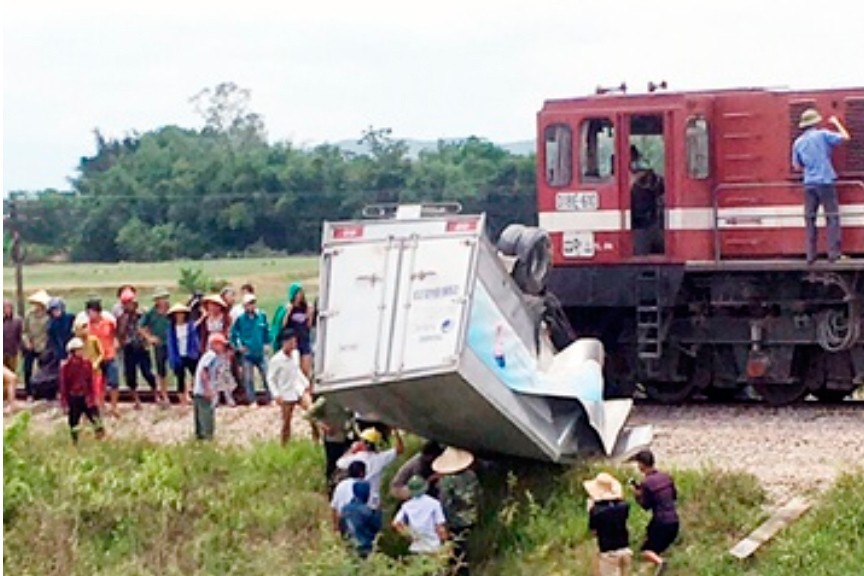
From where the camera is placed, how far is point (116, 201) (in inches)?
1727

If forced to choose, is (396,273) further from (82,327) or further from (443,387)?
(82,327)

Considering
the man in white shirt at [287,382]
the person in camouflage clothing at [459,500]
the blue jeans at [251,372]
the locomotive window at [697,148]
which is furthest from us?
the blue jeans at [251,372]

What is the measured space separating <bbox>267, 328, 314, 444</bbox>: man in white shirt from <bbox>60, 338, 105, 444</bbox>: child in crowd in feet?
5.62

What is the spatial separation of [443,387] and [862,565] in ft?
11.0

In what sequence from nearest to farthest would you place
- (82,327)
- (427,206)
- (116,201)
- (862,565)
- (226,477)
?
1. (862,565)
2. (427,206)
3. (226,477)
4. (82,327)
5. (116,201)

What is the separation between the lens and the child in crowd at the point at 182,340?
63.8 feet

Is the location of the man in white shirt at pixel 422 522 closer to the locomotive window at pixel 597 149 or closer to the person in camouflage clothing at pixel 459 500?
the person in camouflage clothing at pixel 459 500

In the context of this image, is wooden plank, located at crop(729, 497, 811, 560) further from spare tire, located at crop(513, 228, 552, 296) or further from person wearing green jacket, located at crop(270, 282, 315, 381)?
person wearing green jacket, located at crop(270, 282, 315, 381)

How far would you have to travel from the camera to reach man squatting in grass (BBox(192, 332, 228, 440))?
1766 centimetres

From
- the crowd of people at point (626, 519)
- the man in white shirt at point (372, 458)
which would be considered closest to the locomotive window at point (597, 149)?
the man in white shirt at point (372, 458)

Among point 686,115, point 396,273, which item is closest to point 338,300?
point 396,273

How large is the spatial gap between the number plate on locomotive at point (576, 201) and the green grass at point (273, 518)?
175 inches

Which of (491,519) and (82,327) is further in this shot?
(82,327)

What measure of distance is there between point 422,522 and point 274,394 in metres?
4.03
